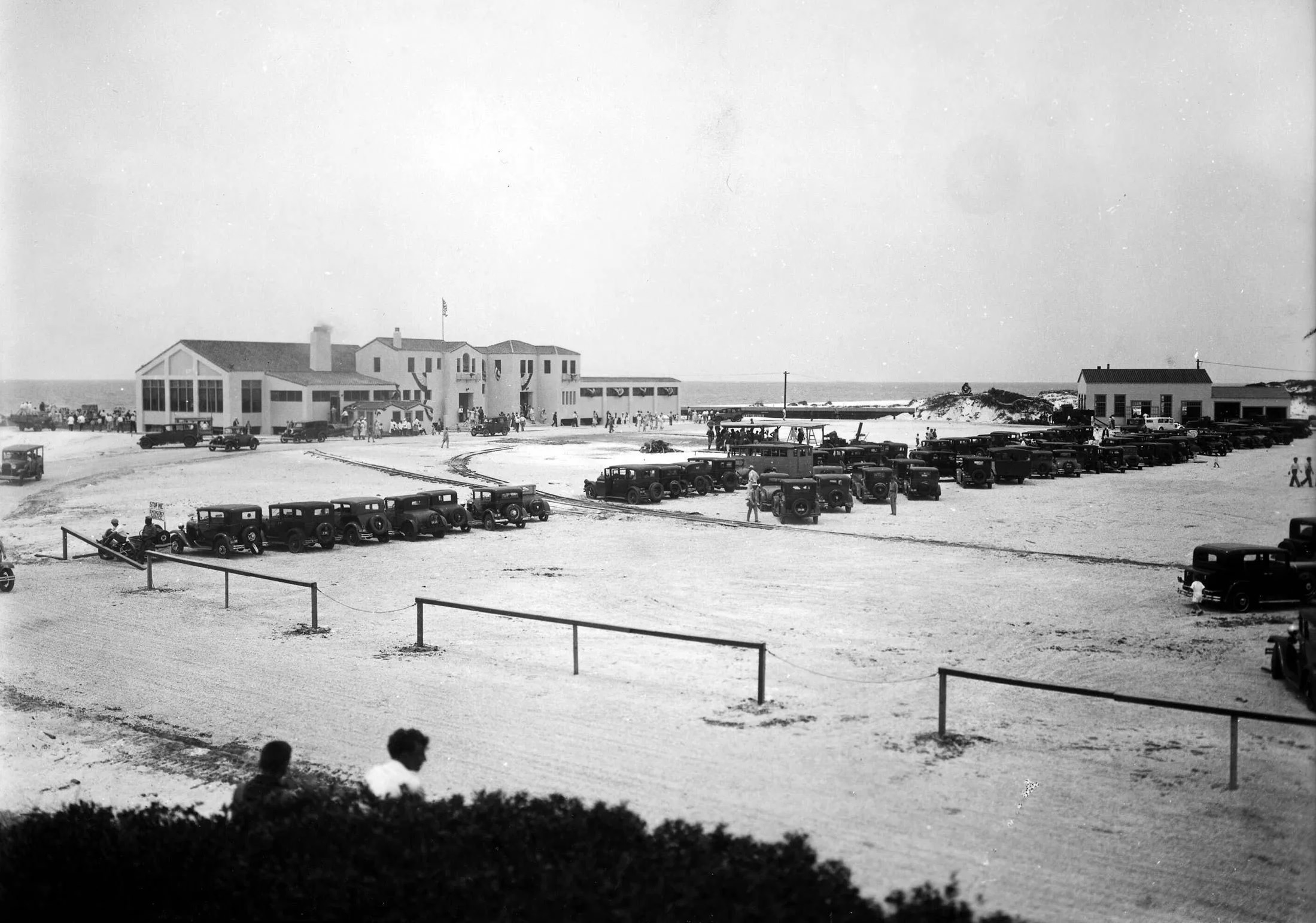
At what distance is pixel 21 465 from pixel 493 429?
35377 millimetres

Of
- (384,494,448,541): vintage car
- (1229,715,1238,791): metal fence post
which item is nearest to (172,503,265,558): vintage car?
(384,494,448,541): vintage car

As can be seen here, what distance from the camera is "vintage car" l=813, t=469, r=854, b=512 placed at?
3531 cm

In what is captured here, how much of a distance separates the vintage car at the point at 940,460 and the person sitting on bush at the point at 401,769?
4023 centimetres

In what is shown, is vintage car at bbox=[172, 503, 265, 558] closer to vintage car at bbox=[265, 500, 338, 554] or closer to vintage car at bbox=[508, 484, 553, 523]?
vintage car at bbox=[265, 500, 338, 554]

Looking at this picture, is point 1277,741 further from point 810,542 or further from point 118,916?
point 810,542

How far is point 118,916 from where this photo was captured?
5656 mm

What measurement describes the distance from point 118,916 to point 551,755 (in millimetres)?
5607

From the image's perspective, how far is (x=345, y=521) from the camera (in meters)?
27.5

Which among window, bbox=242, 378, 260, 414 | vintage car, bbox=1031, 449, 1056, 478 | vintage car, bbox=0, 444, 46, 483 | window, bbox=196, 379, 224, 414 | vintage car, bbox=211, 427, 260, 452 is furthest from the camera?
window, bbox=242, 378, 260, 414

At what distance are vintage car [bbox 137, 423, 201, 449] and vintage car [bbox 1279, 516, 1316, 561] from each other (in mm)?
58558

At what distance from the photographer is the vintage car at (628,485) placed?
3719 cm

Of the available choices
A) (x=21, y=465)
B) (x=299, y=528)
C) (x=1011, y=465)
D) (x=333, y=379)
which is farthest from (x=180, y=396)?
(x=1011, y=465)

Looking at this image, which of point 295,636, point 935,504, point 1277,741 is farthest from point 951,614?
point 935,504

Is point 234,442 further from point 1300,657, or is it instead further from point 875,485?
point 1300,657
